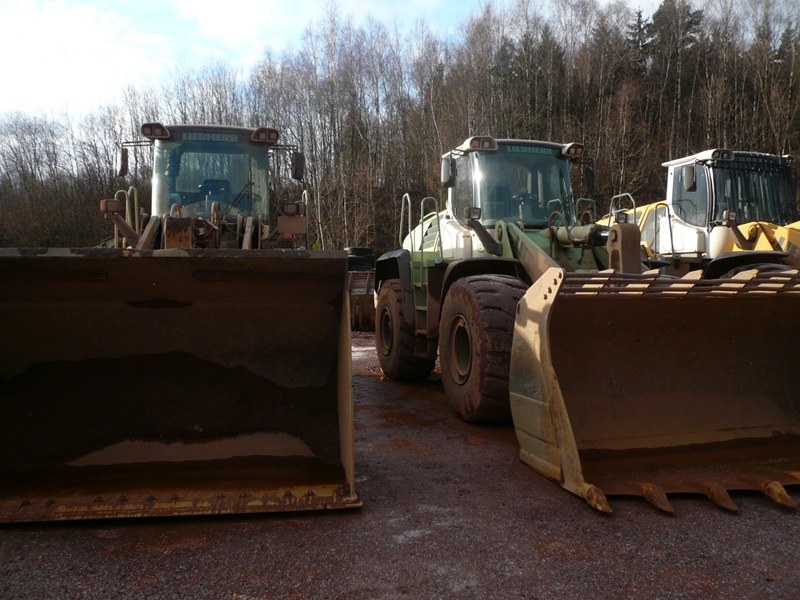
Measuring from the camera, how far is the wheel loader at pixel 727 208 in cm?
786

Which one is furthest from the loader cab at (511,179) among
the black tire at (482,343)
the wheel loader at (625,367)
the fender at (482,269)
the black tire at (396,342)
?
the black tire at (396,342)

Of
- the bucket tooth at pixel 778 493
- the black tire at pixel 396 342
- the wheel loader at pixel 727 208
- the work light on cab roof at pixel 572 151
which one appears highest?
the work light on cab roof at pixel 572 151

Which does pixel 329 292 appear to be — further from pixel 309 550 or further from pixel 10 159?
pixel 10 159

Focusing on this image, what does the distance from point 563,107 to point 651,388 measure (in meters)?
26.3

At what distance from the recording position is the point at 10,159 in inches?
1364

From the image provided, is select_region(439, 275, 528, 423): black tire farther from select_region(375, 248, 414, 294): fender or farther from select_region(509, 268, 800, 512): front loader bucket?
select_region(375, 248, 414, 294): fender

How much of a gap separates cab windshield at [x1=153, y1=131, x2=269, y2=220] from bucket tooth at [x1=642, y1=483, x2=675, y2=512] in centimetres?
526

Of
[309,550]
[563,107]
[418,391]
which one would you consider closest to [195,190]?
[418,391]

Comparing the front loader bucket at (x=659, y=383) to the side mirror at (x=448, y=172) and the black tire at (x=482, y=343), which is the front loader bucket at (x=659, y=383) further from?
the side mirror at (x=448, y=172)

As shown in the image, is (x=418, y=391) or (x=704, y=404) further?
(x=418, y=391)

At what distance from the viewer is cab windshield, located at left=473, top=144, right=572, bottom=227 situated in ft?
19.9

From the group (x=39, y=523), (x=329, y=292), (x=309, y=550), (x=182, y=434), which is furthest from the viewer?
(x=329, y=292)

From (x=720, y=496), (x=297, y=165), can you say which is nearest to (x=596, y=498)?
(x=720, y=496)

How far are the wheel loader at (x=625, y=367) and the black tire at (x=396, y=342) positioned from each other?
1.48 metres
